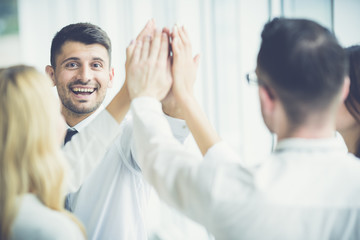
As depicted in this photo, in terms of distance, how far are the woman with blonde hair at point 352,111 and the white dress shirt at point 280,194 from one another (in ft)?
1.49

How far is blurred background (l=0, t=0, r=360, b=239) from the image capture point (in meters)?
2.07

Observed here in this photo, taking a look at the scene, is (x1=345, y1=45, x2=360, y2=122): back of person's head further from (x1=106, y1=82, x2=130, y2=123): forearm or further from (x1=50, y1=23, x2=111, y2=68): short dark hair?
(x1=50, y1=23, x2=111, y2=68): short dark hair

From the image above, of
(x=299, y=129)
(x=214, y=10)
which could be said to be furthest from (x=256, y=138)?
(x=299, y=129)

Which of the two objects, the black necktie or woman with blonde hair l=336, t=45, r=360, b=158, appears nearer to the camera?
woman with blonde hair l=336, t=45, r=360, b=158

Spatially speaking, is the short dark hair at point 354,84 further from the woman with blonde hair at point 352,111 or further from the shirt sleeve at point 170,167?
the shirt sleeve at point 170,167

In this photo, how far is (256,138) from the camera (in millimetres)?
2320

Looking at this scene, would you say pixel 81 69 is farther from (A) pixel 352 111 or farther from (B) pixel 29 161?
(A) pixel 352 111

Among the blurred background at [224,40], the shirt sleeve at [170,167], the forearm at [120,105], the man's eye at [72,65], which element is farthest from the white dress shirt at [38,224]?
the blurred background at [224,40]

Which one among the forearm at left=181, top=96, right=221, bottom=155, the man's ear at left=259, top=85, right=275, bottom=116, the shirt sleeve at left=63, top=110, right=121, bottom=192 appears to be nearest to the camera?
the man's ear at left=259, top=85, right=275, bottom=116

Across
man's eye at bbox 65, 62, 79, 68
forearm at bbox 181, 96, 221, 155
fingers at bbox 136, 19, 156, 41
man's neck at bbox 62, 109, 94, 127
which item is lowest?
man's neck at bbox 62, 109, 94, 127

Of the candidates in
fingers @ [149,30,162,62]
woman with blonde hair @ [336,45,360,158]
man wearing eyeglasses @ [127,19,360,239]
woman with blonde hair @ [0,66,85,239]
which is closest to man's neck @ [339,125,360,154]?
woman with blonde hair @ [336,45,360,158]

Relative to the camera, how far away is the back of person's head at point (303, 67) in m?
0.67

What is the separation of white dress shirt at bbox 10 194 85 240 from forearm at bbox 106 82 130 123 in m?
0.36

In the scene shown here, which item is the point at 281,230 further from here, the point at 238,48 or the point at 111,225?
the point at 238,48
